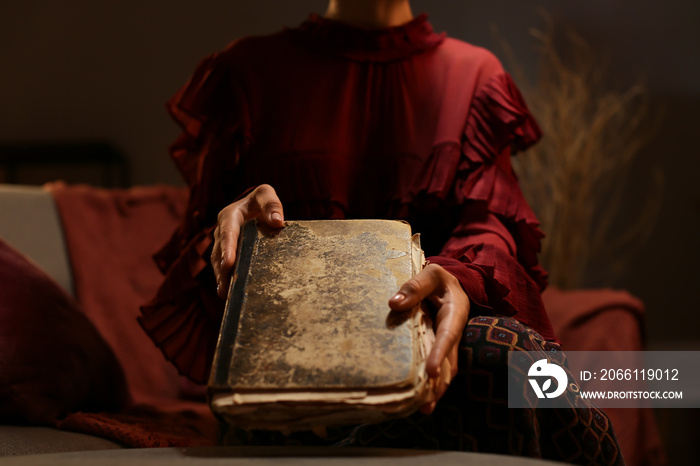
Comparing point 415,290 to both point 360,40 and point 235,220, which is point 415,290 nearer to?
point 235,220

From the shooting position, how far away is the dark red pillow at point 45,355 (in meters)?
1.06

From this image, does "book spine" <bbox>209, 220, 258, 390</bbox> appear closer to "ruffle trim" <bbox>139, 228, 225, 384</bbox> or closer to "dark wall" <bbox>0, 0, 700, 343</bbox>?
"ruffle trim" <bbox>139, 228, 225, 384</bbox>

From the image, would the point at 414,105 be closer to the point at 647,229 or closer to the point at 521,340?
the point at 521,340

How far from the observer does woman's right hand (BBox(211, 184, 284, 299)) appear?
75cm

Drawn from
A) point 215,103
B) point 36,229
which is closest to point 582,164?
point 215,103

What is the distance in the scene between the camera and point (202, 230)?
39.7 inches

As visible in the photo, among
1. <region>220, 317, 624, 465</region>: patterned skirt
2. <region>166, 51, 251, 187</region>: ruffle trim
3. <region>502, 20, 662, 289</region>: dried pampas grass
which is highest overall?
<region>166, 51, 251, 187</region>: ruffle trim

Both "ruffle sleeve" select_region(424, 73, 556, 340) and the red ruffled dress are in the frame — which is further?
the red ruffled dress

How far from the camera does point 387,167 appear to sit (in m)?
1.02

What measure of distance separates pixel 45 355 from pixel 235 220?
52 centimetres

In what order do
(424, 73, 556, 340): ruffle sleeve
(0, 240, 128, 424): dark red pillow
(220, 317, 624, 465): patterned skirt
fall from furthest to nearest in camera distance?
(0, 240, 128, 424): dark red pillow, (424, 73, 556, 340): ruffle sleeve, (220, 317, 624, 465): patterned skirt

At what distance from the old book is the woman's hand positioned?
1cm

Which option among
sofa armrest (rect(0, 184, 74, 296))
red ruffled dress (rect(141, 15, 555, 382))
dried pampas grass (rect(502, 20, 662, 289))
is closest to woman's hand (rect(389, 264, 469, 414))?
red ruffled dress (rect(141, 15, 555, 382))

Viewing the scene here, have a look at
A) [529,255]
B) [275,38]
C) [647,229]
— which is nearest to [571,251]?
[647,229]
